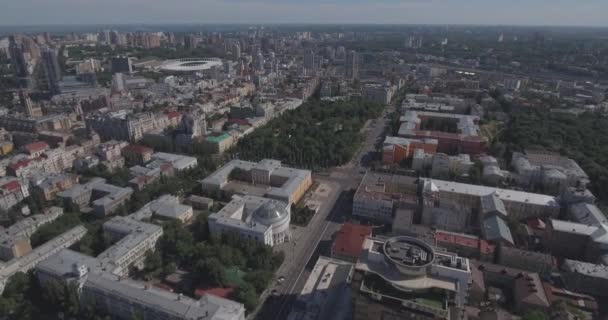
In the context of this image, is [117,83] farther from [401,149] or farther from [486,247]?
[486,247]

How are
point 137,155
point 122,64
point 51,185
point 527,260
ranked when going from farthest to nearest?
point 122,64 → point 137,155 → point 51,185 → point 527,260

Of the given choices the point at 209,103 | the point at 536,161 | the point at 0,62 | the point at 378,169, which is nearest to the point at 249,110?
the point at 209,103

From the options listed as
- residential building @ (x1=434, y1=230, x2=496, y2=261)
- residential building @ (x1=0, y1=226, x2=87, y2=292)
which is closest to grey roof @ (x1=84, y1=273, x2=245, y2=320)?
residential building @ (x1=0, y1=226, x2=87, y2=292)

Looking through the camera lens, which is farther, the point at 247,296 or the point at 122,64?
the point at 122,64

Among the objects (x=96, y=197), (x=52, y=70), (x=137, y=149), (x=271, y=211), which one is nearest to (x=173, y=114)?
(x=137, y=149)

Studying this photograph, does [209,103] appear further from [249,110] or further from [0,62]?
[0,62]

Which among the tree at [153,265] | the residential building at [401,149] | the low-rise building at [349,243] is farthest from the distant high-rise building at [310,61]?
the tree at [153,265]
